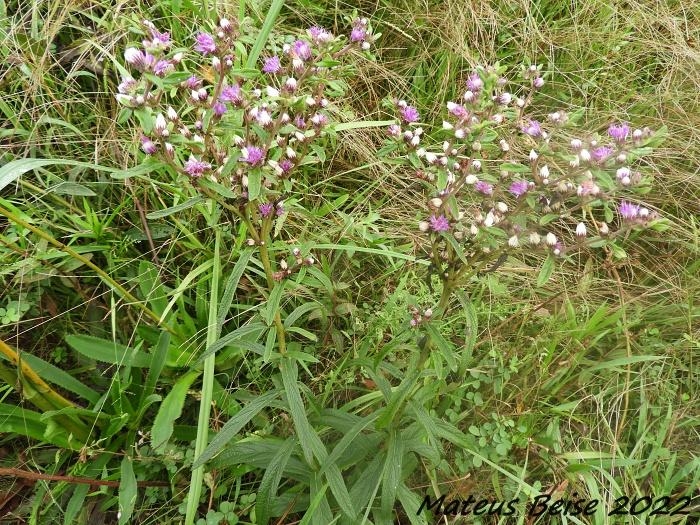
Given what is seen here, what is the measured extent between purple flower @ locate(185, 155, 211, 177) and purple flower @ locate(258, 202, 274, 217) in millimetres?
187

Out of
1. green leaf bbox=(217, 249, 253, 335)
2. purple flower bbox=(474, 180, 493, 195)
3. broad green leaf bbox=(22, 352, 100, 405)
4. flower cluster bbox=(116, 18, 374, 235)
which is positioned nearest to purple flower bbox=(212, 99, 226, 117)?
flower cluster bbox=(116, 18, 374, 235)

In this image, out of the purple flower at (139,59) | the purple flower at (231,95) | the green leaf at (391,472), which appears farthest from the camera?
the green leaf at (391,472)

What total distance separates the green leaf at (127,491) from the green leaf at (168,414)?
106 millimetres

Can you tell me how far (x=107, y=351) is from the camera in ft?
6.63

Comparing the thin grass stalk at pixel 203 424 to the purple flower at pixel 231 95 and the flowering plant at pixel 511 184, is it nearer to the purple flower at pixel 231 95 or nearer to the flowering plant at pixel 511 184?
the purple flower at pixel 231 95

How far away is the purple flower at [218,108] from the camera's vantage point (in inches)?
52.2

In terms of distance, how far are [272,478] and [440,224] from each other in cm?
88

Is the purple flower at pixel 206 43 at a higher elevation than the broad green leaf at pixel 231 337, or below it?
higher

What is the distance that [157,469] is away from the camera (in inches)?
76.5

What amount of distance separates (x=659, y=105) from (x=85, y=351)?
2.90 meters

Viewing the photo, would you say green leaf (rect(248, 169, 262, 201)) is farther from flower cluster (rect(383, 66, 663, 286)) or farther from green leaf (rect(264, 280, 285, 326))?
flower cluster (rect(383, 66, 663, 286))

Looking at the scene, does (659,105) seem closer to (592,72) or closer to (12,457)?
(592,72)

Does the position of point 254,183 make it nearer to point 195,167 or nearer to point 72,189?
point 195,167

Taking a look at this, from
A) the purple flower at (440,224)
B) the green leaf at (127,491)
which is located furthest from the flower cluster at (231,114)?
the green leaf at (127,491)
